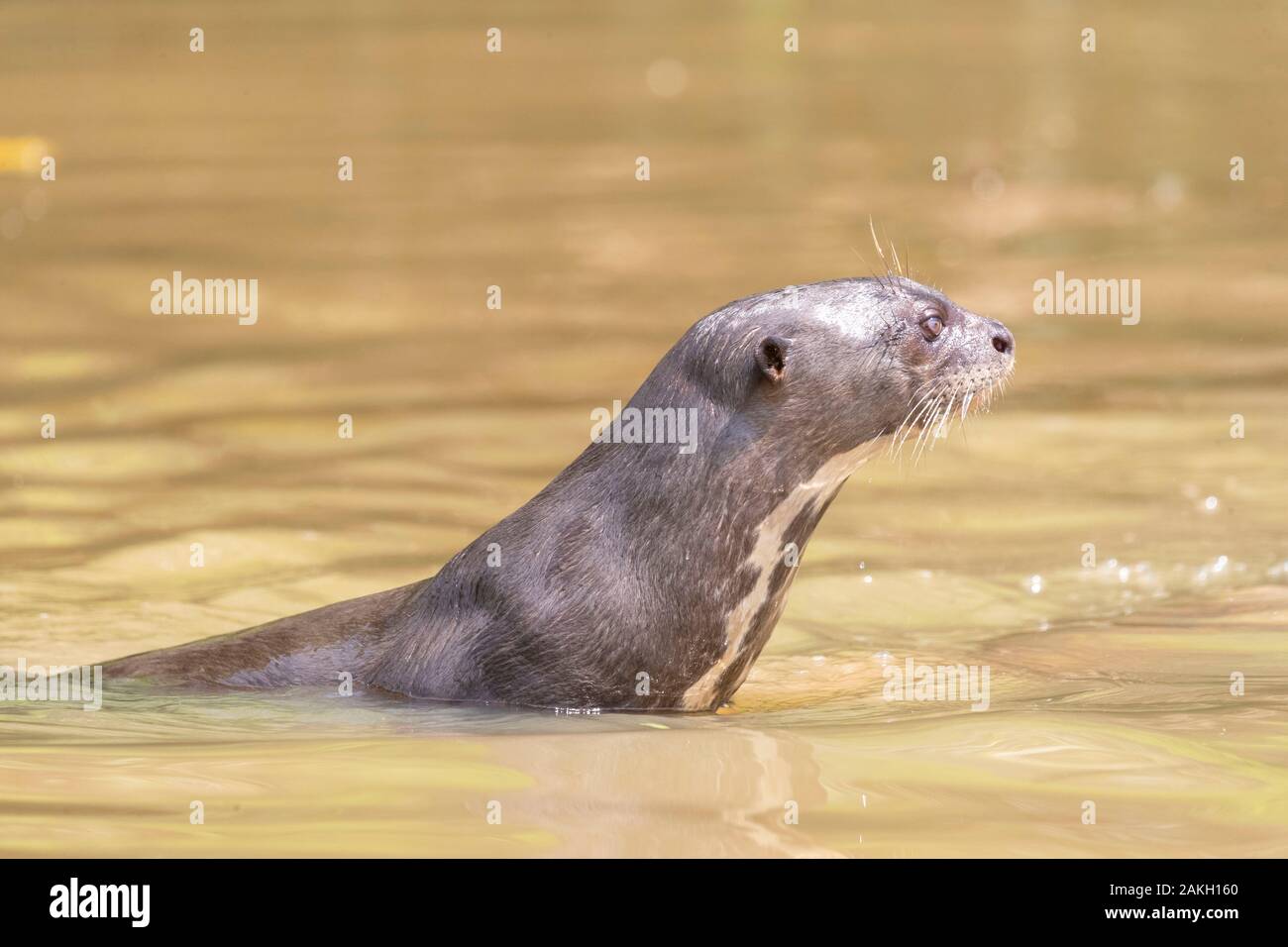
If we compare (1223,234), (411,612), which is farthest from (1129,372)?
(411,612)

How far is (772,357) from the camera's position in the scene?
6168 millimetres

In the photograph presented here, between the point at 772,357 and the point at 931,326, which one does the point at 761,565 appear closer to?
the point at 772,357

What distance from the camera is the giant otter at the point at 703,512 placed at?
611cm

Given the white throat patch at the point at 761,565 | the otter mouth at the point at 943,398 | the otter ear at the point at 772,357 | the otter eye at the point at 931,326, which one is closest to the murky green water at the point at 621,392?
the white throat patch at the point at 761,565

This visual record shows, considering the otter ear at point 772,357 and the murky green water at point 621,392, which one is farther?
the otter ear at point 772,357

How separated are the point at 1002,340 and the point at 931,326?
26cm

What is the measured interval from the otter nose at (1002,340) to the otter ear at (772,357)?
2.30 ft

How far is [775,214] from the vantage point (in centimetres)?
1425

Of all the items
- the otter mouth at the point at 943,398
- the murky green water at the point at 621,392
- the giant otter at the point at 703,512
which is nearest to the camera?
the murky green water at the point at 621,392

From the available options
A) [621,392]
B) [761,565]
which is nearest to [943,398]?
[761,565]

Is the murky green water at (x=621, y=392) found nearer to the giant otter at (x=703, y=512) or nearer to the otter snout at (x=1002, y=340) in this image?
the giant otter at (x=703, y=512)

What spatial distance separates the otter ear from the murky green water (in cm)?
101

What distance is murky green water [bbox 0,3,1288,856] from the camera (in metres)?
5.22

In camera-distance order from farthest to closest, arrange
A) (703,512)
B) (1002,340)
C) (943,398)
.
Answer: (1002,340) → (943,398) → (703,512)
